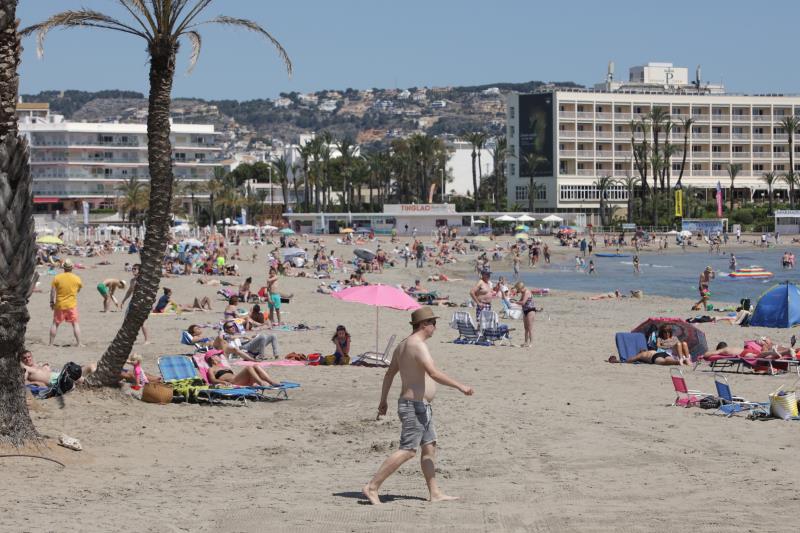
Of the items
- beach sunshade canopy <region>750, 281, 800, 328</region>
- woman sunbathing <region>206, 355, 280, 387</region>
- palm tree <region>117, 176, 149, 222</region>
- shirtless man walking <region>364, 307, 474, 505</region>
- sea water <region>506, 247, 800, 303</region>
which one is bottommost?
sea water <region>506, 247, 800, 303</region>

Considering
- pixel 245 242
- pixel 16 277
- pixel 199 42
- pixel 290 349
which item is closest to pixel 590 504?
pixel 16 277

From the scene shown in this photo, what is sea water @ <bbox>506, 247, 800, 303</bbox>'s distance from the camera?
39.9 m

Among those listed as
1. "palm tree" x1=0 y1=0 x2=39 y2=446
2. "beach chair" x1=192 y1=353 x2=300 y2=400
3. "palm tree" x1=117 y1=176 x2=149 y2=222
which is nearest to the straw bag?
"beach chair" x1=192 y1=353 x2=300 y2=400

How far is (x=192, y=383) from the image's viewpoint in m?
12.3

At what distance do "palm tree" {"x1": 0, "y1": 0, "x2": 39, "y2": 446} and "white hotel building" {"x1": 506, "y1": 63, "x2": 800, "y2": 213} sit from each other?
308ft

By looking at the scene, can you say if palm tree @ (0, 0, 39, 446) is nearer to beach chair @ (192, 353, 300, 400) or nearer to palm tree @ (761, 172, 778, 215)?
beach chair @ (192, 353, 300, 400)

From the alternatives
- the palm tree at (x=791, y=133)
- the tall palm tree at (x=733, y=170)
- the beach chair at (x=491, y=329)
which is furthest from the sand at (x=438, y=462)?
the tall palm tree at (x=733, y=170)

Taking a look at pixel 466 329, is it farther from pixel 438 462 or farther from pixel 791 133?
pixel 791 133

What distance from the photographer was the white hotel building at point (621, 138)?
3979 inches

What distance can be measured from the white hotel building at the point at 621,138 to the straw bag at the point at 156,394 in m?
91.0

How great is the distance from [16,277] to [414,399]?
3685 mm

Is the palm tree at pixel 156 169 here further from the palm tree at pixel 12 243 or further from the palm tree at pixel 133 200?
the palm tree at pixel 133 200

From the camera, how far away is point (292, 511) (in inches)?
298

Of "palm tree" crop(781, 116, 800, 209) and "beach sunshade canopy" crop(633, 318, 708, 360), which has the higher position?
"palm tree" crop(781, 116, 800, 209)
